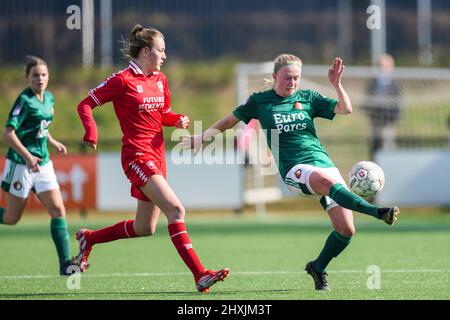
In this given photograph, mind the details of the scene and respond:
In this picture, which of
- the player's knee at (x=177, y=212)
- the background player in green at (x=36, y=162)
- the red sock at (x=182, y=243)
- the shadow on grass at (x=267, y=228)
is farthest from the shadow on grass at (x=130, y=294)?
the shadow on grass at (x=267, y=228)

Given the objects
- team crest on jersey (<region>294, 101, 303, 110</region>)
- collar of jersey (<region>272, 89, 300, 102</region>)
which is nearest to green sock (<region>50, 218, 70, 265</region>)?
collar of jersey (<region>272, 89, 300, 102</region>)

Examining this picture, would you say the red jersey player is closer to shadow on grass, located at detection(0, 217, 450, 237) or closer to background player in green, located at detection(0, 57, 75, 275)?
background player in green, located at detection(0, 57, 75, 275)

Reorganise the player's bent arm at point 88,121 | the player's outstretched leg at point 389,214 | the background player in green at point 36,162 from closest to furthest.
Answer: the player's outstretched leg at point 389,214
the player's bent arm at point 88,121
the background player in green at point 36,162

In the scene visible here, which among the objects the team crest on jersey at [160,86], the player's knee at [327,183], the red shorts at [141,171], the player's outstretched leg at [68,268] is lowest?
the player's outstretched leg at [68,268]

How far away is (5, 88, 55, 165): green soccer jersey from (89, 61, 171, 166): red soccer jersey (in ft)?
5.07

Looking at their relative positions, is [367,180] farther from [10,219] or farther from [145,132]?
[10,219]

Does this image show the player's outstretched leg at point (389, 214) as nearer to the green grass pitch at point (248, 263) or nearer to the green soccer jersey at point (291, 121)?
the green grass pitch at point (248, 263)

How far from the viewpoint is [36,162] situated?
8992 millimetres

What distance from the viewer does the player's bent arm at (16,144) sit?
→ 888cm

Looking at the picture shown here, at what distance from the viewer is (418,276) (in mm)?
8508

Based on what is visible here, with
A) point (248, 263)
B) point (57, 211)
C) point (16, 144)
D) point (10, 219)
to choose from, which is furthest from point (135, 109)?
point (248, 263)

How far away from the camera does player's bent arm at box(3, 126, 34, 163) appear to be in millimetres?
8875
